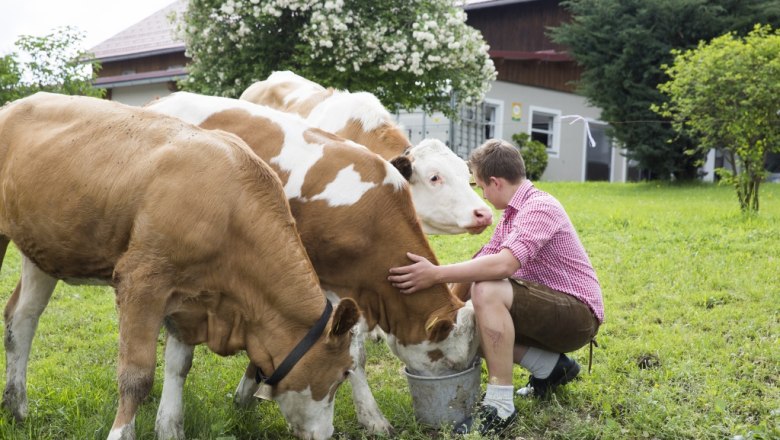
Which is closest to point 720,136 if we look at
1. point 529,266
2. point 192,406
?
point 529,266

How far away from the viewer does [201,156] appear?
3.33 metres

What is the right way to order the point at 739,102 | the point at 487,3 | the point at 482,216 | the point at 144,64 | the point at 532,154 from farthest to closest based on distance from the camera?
1. the point at 144,64
2. the point at 487,3
3. the point at 532,154
4. the point at 739,102
5. the point at 482,216

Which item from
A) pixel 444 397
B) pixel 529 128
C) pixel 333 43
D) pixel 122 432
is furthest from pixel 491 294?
pixel 529 128

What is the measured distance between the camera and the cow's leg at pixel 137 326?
3182 millimetres

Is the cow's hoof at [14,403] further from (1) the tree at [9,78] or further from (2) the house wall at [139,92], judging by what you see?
(2) the house wall at [139,92]

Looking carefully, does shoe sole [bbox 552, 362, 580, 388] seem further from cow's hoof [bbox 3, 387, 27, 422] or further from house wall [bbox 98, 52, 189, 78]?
house wall [bbox 98, 52, 189, 78]

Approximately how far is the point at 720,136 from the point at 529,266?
27.4 ft

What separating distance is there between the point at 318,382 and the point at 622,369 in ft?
7.83

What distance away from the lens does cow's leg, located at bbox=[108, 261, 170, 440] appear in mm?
3182

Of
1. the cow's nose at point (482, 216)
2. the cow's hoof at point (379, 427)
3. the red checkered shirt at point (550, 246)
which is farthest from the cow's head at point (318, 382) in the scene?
the cow's nose at point (482, 216)

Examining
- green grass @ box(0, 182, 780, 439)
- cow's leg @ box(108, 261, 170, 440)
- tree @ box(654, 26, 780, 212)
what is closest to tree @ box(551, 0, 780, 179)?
tree @ box(654, 26, 780, 212)

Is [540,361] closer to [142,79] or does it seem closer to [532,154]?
[532,154]

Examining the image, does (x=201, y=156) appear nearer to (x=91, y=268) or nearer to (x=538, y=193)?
(x=91, y=268)

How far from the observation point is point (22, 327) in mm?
4250
